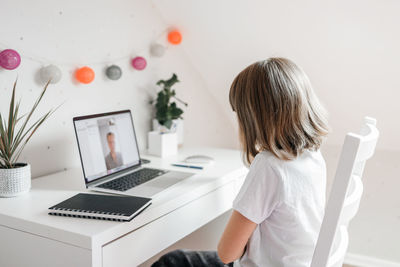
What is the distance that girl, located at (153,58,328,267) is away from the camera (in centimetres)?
108

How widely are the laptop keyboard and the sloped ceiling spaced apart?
0.88m

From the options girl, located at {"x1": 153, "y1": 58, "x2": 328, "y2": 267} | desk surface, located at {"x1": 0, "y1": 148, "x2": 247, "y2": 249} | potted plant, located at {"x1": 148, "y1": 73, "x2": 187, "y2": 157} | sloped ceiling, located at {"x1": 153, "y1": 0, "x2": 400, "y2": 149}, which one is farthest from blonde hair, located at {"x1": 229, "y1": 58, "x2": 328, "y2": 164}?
potted plant, located at {"x1": 148, "y1": 73, "x2": 187, "y2": 157}

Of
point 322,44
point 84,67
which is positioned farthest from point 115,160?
point 322,44

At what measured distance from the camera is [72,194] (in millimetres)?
1372

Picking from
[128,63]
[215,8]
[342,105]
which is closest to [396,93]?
[342,105]

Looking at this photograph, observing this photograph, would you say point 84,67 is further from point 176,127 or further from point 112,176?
point 176,127

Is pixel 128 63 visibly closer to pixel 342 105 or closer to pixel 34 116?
pixel 34 116

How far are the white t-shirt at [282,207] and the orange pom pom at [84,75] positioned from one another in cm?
90

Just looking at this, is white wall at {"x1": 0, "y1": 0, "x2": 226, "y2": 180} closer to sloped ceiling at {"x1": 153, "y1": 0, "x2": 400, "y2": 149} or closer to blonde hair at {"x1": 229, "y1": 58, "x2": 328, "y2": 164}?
sloped ceiling at {"x1": 153, "y1": 0, "x2": 400, "y2": 149}

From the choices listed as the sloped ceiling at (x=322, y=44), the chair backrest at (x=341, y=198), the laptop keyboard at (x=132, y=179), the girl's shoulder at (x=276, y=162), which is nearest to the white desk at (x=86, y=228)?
the laptop keyboard at (x=132, y=179)

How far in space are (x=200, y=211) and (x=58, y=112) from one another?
71 centimetres

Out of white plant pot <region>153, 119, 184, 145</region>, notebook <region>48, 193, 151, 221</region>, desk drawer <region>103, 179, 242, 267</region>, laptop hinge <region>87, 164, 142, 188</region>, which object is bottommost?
desk drawer <region>103, 179, 242, 267</region>

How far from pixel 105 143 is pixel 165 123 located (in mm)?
512

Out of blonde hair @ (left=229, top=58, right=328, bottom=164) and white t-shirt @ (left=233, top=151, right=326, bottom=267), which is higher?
blonde hair @ (left=229, top=58, right=328, bottom=164)
